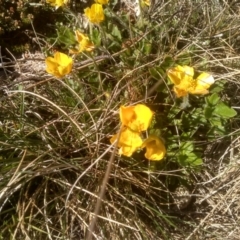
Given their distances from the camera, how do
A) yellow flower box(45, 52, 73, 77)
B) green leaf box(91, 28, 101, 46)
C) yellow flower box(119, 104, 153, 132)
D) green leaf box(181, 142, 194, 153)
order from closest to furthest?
yellow flower box(119, 104, 153, 132)
yellow flower box(45, 52, 73, 77)
green leaf box(181, 142, 194, 153)
green leaf box(91, 28, 101, 46)

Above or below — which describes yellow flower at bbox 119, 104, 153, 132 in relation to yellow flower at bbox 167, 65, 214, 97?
above

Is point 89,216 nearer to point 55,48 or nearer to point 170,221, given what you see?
point 170,221

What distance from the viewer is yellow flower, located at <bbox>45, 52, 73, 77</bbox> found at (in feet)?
4.89

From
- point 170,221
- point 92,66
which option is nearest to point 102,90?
point 92,66

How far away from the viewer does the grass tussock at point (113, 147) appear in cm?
161

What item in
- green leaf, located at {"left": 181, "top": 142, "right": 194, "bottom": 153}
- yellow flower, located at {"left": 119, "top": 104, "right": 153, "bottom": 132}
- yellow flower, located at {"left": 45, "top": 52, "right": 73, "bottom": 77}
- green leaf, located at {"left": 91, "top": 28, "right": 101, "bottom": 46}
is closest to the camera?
yellow flower, located at {"left": 119, "top": 104, "right": 153, "bottom": 132}

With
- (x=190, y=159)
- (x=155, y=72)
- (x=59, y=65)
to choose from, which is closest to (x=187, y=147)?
(x=190, y=159)

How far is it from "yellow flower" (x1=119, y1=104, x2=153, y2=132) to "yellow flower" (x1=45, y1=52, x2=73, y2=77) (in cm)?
23

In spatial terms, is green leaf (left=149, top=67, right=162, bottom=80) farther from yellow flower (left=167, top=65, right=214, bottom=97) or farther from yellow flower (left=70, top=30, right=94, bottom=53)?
yellow flower (left=70, top=30, right=94, bottom=53)

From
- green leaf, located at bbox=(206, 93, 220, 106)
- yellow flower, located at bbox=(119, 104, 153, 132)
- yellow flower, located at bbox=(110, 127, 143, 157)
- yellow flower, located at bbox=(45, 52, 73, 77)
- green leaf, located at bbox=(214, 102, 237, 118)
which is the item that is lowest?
green leaf, located at bbox=(214, 102, 237, 118)

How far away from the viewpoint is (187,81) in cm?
155

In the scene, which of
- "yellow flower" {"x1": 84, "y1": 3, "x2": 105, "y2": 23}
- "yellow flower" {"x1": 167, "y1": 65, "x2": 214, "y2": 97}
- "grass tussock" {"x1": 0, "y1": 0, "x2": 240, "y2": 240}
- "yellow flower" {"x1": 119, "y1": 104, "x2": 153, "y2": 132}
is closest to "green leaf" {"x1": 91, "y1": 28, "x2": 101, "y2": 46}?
"grass tussock" {"x1": 0, "y1": 0, "x2": 240, "y2": 240}

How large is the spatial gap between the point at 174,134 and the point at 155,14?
50cm

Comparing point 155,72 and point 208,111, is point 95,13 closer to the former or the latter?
point 155,72
